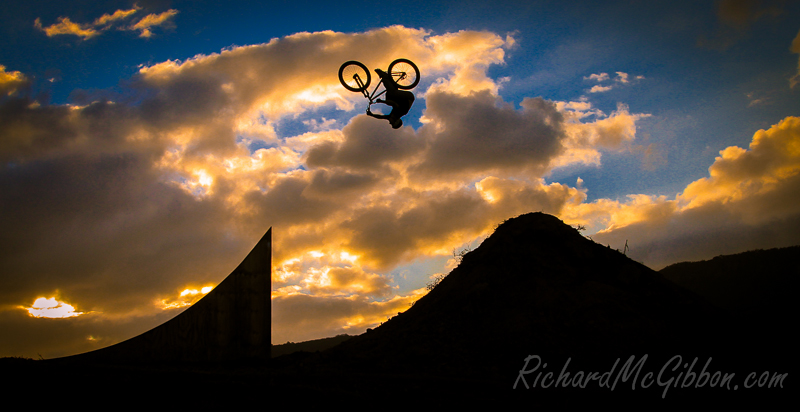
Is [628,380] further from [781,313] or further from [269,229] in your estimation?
[269,229]

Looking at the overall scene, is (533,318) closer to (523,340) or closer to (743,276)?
(523,340)

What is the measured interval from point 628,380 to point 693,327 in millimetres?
4768

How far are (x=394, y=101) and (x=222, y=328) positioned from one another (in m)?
8.65

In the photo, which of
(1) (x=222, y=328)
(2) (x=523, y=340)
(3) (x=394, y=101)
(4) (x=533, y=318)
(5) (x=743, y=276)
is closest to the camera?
(1) (x=222, y=328)

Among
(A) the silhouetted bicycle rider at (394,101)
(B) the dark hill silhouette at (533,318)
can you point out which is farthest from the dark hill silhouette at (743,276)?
(A) the silhouetted bicycle rider at (394,101)

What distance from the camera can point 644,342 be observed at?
12461mm

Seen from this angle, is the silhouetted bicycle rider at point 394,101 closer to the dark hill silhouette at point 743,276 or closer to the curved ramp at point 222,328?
the curved ramp at point 222,328

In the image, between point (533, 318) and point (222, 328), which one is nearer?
point (222, 328)

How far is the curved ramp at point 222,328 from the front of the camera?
1170 centimetres

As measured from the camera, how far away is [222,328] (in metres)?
12.4

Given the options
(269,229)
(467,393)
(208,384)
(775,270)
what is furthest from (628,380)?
(775,270)

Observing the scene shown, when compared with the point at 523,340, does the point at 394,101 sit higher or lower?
higher

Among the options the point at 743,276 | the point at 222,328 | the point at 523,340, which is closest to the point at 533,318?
the point at 523,340

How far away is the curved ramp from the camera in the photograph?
461 inches
